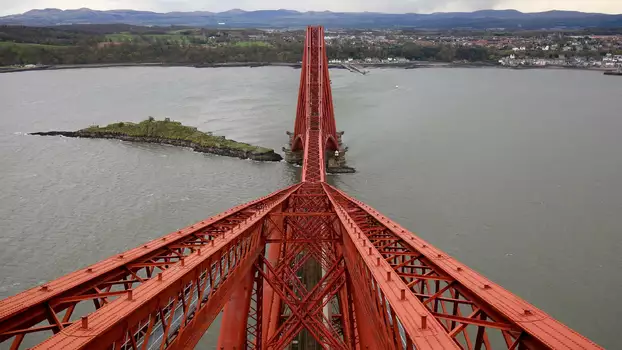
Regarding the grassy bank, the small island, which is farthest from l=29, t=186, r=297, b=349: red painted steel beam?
the grassy bank

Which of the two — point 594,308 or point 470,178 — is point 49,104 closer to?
point 470,178

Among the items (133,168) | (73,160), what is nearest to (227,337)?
(133,168)

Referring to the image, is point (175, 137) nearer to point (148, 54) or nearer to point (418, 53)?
point (148, 54)

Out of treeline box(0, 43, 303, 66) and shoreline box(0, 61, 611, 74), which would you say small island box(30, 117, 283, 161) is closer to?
shoreline box(0, 61, 611, 74)

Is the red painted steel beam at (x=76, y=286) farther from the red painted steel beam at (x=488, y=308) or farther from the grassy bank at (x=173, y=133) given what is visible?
the grassy bank at (x=173, y=133)

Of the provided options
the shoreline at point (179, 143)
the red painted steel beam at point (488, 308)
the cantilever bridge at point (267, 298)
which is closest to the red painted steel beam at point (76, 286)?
the cantilever bridge at point (267, 298)
